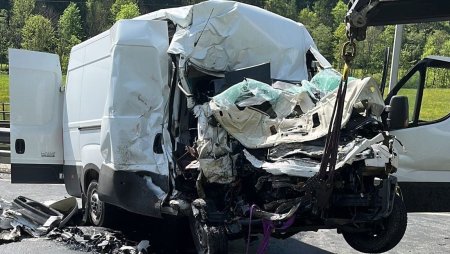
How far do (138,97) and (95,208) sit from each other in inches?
80.2

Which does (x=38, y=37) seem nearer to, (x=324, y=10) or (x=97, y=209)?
(x=324, y=10)

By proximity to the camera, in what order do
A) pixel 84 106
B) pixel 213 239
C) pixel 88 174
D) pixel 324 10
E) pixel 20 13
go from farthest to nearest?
pixel 324 10 → pixel 20 13 → pixel 84 106 → pixel 88 174 → pixel 213 239

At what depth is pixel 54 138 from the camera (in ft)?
28.2

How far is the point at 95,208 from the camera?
23.0ft

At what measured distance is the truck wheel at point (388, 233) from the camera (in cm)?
529

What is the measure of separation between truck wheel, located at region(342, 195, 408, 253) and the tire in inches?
115

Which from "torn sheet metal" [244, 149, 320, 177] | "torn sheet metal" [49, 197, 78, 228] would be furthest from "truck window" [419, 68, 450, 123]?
"torn sheet metal" [49, 197, 78, 228]

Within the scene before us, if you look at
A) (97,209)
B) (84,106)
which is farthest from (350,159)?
(84,106)

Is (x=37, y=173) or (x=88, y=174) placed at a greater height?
(x=88, y=174)

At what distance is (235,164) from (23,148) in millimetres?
4562

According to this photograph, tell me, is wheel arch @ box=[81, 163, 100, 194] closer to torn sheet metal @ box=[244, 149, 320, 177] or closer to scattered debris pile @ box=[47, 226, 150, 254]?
scattered debris pile @ box=[47, 226, 150, 254]

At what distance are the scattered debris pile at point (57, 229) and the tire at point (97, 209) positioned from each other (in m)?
0.13

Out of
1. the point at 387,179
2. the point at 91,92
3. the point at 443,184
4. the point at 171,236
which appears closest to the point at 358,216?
the point at 387,179

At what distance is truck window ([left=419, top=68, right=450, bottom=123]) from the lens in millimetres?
6457
